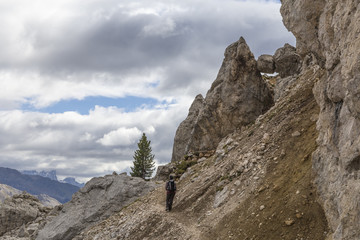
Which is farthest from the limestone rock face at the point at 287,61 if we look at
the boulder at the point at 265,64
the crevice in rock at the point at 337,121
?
the crevice in rock at the point at 337,121

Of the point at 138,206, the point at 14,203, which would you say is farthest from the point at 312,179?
the point at 14,203

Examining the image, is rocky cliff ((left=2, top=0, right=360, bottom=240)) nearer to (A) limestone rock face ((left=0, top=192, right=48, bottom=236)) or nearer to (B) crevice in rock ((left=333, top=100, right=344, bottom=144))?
(B) crevice in rock ((left=333, top=100, right=344, bottom=144))

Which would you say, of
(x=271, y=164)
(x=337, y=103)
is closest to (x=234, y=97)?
(x=271, y=164)

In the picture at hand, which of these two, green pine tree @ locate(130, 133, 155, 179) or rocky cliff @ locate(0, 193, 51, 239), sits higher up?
green pine tree @ locate(130, 133, 155, 179)

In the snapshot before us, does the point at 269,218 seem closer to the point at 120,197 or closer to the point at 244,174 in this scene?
the point at 244,174

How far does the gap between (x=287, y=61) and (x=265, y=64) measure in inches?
145

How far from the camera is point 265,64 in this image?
42375 millimetres

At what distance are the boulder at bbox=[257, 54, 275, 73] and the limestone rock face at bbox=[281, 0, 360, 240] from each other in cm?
2336

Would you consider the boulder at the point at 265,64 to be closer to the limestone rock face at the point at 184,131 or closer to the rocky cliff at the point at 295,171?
the rocky cliff at the point at 295,171

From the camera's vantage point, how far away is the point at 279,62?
143 feet

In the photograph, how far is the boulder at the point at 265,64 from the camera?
42.4 m

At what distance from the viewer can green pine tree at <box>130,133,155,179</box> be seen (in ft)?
229

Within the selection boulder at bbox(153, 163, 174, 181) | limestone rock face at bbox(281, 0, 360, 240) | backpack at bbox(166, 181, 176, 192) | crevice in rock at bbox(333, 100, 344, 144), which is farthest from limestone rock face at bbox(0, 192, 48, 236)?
crevice in rock at bbox(333, 100, 344, 144)

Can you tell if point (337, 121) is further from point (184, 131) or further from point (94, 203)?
point (184, 131)
